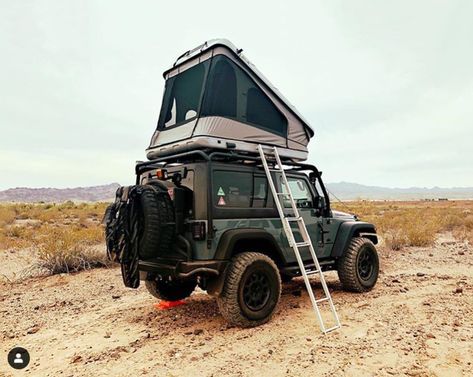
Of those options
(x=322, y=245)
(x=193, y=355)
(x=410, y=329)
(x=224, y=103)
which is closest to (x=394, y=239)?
(x=322, y=245)

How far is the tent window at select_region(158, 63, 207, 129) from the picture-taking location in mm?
5539

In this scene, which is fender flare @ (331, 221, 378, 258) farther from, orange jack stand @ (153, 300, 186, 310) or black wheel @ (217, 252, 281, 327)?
orange jack stand @ (153, 300, 186, 310)

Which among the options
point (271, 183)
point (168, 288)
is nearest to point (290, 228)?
point (271, 183)

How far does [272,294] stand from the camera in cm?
486

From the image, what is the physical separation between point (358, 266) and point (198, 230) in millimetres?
3248

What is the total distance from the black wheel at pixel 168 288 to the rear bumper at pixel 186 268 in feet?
3.19

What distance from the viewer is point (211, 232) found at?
14.7ft

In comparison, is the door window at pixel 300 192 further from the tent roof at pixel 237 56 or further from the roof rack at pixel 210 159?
the tent roof at pixel 237 56

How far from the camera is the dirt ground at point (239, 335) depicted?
3.58 m

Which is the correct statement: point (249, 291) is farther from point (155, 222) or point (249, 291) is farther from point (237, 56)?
point (237, 56)

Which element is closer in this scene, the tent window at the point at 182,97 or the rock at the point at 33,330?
the rock at the point at 33,330

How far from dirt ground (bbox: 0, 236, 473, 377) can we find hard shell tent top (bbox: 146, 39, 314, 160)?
2352 millimetres

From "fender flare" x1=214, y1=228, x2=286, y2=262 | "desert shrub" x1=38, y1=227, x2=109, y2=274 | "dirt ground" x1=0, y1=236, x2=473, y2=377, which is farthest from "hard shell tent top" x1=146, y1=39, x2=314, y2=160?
"desert shrub" x1=38, y1=227, x2=109, y2=274

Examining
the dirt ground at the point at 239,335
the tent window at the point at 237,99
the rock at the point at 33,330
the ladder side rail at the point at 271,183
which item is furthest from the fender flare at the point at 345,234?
the rock at the point at 33,330
